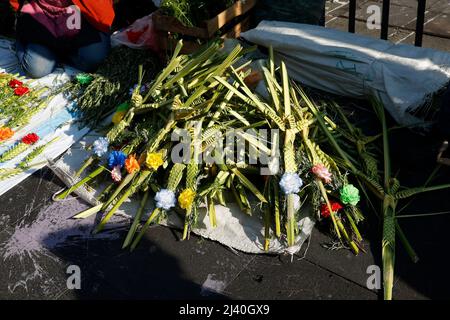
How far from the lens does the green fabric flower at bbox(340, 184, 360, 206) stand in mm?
2859

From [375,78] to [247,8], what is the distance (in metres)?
1.38

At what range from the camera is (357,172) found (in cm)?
304

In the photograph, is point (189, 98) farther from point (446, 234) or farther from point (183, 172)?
point (446, 234)

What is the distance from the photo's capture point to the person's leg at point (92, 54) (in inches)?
182

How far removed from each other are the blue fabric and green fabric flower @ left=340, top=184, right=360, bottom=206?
8.75 feet

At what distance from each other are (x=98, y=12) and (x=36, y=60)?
0.69 meters

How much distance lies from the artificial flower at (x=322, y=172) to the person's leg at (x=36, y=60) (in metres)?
2.85

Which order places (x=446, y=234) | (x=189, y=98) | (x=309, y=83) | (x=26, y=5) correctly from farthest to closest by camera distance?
(x=26, y=5), (x=309, y=83), (x=189, y=98), (x=446, y=234)

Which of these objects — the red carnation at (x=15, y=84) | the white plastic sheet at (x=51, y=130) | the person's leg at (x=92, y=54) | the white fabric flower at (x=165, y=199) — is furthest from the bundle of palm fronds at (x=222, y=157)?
the red carnation at (x=15, y=84)

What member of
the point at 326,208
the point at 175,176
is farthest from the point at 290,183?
the point at 175,176

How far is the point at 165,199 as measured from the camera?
300 cm

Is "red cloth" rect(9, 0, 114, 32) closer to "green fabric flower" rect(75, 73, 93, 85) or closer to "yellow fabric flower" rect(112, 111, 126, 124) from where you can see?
"green fabric flower" rect(75, 73, 93, 85)

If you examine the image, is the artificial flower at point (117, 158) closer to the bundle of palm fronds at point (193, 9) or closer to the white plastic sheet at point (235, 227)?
the white plastic sheet at point (235, 227)
